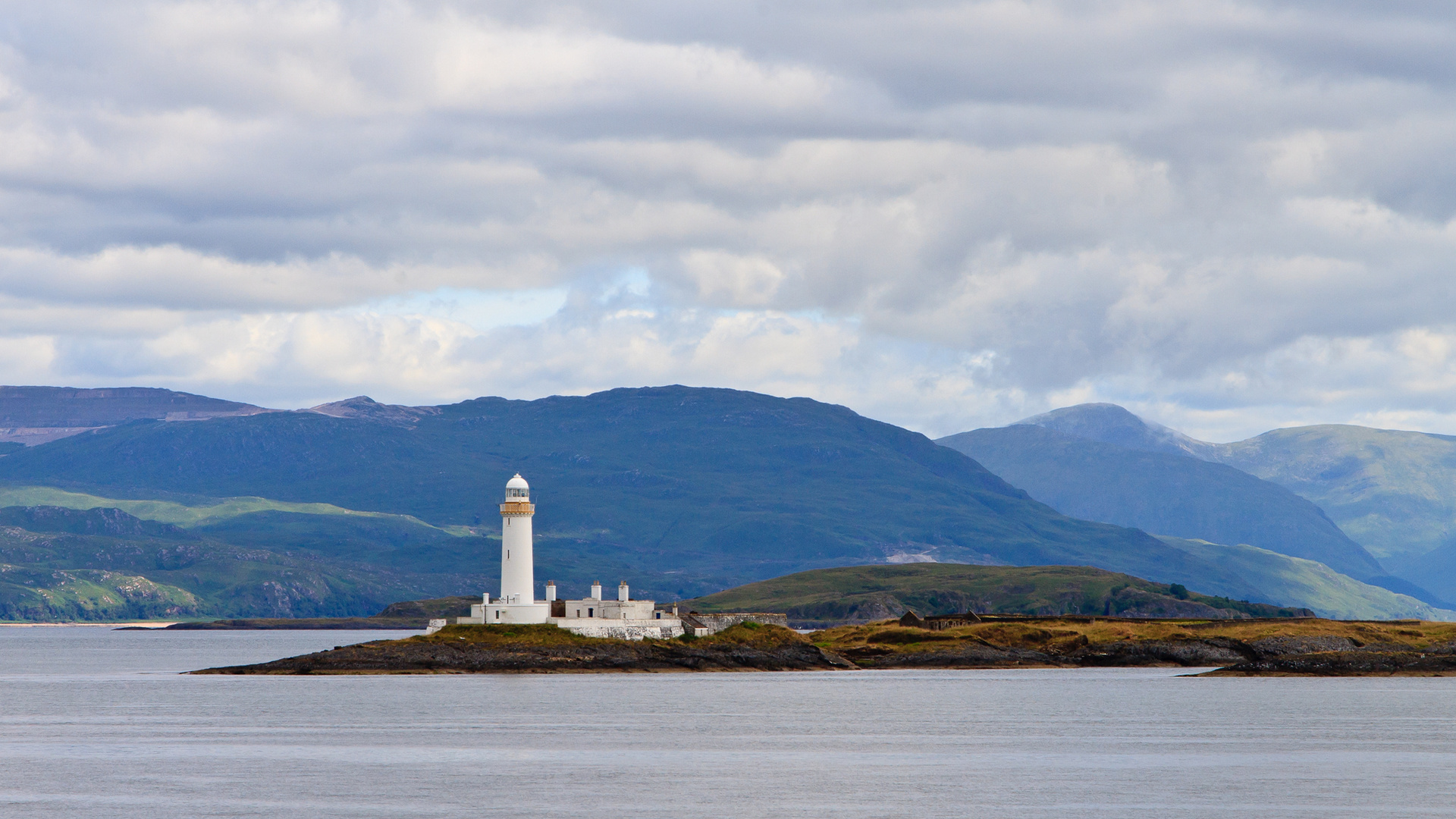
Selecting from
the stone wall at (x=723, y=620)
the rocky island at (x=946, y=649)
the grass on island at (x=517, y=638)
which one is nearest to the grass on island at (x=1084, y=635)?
the rocky island at (x=946, y=649)

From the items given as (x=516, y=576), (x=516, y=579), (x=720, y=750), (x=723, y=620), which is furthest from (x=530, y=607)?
(x=720, y=750)

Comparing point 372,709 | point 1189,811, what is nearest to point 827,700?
point 372,709

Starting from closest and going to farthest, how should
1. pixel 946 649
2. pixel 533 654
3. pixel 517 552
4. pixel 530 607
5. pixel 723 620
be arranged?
1. pixel 533 654
2. pixel 530 607
3. pixel 517 552
4. pixel 723 620
5. pixel 946 649

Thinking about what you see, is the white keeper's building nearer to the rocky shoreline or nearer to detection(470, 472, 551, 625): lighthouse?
detection(470, 472, 551, 625): lighthouse

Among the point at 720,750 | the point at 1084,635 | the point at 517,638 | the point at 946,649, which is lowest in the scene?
the point at 720,750

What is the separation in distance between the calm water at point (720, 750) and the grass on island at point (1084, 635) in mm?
25174

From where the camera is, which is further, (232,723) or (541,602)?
(541,602)

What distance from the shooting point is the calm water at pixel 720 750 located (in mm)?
67812

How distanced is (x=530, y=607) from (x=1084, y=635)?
64016 millimetres

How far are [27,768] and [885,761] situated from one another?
3975 cm

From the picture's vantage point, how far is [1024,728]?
102 meters

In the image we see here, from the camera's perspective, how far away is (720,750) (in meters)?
87.1

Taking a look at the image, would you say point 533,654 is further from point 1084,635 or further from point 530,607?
point 1084,635

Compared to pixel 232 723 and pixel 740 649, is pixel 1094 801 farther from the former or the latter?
pixel 740 649
